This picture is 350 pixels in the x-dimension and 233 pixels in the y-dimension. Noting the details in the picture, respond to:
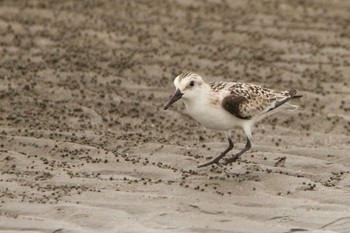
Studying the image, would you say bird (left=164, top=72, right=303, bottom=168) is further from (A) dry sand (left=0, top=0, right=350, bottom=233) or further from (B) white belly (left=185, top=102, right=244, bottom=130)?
(A) dry sand (left=0, top=0, right=350, bottom=233)

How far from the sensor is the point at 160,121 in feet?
45.1

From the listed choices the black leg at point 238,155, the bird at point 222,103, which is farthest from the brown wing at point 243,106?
the black leg at point 238,155

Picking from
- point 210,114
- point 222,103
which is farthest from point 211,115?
point 222,103

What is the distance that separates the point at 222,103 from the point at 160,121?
2619 millimetres

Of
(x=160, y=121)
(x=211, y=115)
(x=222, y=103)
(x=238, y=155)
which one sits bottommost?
(x=238, y=155)

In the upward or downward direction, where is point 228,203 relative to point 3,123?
downward

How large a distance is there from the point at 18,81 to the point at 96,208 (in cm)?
489

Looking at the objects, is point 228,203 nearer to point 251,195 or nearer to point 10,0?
point 251,195

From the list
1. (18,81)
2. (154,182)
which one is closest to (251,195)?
(154,182)

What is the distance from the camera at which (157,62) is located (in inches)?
627

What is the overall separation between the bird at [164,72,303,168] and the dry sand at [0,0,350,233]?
462mm

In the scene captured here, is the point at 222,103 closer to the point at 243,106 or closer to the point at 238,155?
the point at 243,106

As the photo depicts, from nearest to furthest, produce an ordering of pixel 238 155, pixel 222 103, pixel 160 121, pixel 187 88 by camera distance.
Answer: pixel 187 88 < pixel 222 103 < pixel 238 155 < pixel 160 121

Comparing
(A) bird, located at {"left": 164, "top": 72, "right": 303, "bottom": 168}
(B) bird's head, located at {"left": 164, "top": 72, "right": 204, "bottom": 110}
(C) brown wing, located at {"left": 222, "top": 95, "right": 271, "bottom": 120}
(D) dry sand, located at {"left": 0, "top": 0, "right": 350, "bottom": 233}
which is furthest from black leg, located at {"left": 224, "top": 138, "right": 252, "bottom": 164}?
(B) bird's head, located at {"left": 164, "top": 72, "right": 204, "bottom": 110}
